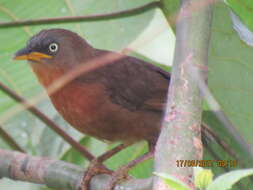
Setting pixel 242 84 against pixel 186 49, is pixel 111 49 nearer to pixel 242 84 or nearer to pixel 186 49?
pixel 242 84

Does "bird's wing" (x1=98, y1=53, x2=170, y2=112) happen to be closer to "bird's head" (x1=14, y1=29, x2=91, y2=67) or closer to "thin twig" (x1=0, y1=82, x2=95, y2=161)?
"bird's head" (x1=14, y1=29, x2=91, y2=67)

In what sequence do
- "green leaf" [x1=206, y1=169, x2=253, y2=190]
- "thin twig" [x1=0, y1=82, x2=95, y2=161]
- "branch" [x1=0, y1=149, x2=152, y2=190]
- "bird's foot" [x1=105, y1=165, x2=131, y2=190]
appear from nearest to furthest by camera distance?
1. "green leaf" [x1=206, y1=169, x2=253, y2=190]
2. "bird's foot" [x1=105, y1=165, x2=131, y2=190]
3. "branch" [x1=0, y1=149, x2=152, y2=190]
4. "thin twig" [x1=0, y1=82, x2=95, y2=161]

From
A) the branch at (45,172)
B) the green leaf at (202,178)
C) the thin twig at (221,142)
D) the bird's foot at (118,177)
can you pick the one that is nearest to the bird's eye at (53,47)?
the branch at (45,172)

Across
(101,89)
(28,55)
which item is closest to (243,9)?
(101,89)

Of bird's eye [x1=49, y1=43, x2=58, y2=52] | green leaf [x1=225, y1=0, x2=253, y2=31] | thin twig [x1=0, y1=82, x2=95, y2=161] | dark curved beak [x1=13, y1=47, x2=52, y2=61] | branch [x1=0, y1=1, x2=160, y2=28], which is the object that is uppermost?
branch [x1=0, y1=1, x2=160, y2=28]

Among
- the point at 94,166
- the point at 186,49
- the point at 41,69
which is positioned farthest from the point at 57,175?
the point at 186,49

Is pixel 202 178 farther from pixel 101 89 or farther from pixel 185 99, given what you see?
pixel 101 89

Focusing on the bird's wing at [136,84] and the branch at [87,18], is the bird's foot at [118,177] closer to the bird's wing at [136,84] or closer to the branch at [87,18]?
the bird's wing at [136,84]

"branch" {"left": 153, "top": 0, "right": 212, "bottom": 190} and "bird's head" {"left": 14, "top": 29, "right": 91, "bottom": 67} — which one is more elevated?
"bird's head" {"left": 14, "top": 29, "right": 91, "bottom": 67}

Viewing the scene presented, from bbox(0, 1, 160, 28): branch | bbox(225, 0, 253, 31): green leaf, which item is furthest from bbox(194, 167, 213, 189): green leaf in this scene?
bbox(0, 1, 160, 28): branch
